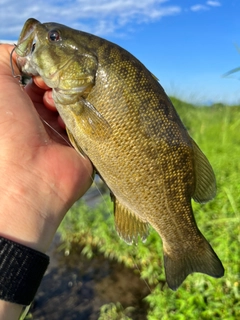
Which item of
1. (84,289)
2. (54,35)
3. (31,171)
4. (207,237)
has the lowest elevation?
(84,289)

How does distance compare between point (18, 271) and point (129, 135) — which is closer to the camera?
point (18, 271)

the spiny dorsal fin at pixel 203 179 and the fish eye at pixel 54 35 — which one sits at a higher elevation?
the fish eye at pixel 54 35

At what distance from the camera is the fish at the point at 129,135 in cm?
219

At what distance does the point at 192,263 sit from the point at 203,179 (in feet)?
1.69

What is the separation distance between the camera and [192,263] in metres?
2.42

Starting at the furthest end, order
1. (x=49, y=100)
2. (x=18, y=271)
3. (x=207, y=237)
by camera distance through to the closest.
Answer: (x=207, y=237), (x=49, y=100), (x=18, y=271)

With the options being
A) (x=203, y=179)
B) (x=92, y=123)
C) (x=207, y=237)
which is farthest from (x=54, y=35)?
(x=207, y=237)

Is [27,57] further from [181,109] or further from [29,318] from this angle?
[181,109]

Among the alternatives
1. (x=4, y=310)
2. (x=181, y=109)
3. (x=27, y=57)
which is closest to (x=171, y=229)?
(x=4, y=310)

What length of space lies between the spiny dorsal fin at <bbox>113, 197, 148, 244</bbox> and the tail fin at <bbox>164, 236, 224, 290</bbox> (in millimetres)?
204

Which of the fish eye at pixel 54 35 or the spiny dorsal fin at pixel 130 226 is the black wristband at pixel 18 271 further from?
the fish eye at pixel 54 35

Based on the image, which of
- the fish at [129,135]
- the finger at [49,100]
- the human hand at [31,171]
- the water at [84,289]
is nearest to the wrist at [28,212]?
the human hand at [31,171]

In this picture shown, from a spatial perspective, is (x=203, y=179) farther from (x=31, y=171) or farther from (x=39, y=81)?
(x=39, y=81)

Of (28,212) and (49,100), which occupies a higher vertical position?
(49,100)
